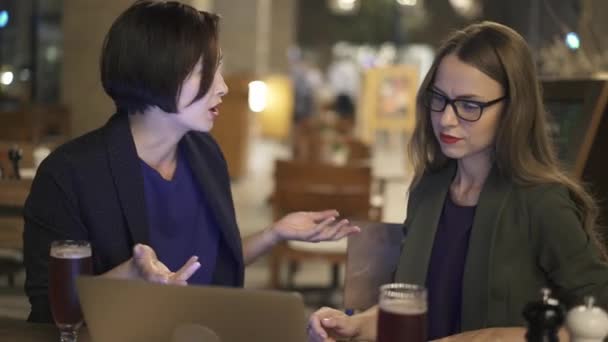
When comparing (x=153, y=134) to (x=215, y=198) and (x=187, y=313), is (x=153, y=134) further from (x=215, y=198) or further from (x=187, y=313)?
(x=187, y=313)

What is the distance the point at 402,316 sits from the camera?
1.23m

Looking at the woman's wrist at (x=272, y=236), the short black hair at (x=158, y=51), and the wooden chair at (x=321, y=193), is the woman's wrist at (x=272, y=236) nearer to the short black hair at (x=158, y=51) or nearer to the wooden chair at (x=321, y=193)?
the short black hair at (x=158, y=51)

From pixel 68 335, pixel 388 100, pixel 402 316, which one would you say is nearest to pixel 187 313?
pixel 402 316

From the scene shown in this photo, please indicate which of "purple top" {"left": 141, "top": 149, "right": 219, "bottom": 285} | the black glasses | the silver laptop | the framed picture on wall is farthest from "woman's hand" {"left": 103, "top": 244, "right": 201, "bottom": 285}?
the framed picture on wall

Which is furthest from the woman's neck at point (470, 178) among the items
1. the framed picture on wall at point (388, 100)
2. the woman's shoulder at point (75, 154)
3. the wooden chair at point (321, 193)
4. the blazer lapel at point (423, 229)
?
the framed picture on wall at point (388, 100)

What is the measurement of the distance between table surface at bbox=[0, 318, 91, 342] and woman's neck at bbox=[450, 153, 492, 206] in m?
0.88

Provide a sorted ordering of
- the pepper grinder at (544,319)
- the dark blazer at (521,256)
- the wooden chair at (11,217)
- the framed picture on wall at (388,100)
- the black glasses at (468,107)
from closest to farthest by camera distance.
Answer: the pepper grinder at (544,319), the dark blazer at (521,256), the black glasses at (468,107), the wooden chair at (11,217), the framed picture on wall at (388,100)

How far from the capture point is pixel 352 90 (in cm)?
2080

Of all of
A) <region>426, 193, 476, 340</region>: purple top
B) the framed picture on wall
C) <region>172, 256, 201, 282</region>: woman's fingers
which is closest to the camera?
<region>172, 256, 201, 282</region>: woman's fingers

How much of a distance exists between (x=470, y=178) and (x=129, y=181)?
785 mm

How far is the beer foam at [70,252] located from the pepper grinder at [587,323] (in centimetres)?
84

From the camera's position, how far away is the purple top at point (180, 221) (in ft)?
6.88

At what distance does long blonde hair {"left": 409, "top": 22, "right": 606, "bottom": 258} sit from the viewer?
1816 millimetres

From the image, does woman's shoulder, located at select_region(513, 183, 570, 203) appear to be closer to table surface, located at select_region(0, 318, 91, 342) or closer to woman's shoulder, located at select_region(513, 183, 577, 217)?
woman's shoulder, located at select_region(513, 183, 577, 217)
